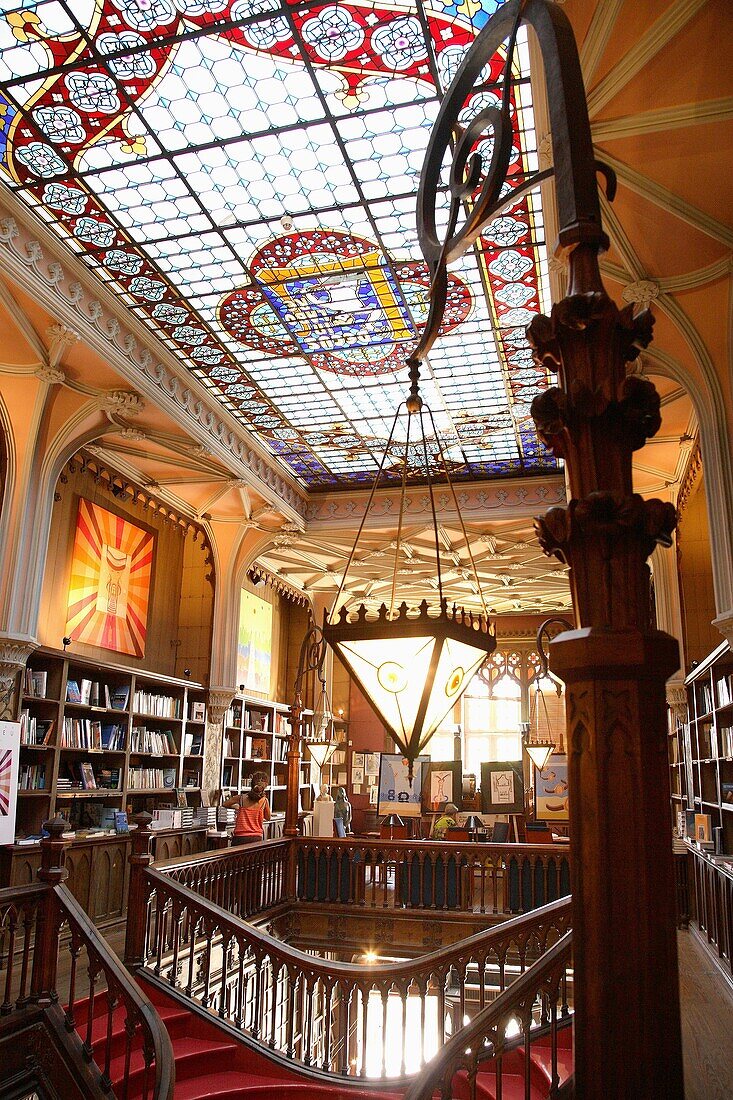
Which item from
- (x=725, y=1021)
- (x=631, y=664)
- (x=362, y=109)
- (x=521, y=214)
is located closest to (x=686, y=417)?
(x=521, y=214)

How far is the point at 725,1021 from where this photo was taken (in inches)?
198

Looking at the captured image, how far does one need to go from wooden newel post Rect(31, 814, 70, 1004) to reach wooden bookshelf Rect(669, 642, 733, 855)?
4.70m

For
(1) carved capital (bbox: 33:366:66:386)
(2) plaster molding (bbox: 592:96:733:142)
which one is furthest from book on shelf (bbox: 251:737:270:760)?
(2) plaster molding (bbox: 592:96:733:142)

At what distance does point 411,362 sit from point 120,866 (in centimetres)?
806

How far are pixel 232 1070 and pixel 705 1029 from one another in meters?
3.23

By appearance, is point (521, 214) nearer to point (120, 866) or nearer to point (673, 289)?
point (673, 289)

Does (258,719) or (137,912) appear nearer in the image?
(137,912)

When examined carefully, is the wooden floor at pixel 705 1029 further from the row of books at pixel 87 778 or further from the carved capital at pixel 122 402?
the carved capital at pixel 122 402

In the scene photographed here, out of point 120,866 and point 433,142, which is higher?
point 433,142

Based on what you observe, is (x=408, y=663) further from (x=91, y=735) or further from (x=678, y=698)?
(x=678, y=698)

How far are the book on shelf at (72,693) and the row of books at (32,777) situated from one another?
2.35 ft

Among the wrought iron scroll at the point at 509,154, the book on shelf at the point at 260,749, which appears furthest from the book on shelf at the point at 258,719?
the wrought iron scroll at the point at 509,154

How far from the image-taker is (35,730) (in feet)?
25.9

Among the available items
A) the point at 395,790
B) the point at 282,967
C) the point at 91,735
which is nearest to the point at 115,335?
the point at 91,735
